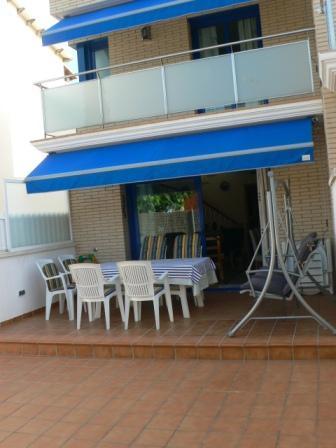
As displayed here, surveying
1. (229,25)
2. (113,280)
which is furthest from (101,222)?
(229,25)

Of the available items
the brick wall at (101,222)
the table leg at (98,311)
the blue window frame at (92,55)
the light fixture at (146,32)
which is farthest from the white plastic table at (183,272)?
the blue window frame at (92,55)

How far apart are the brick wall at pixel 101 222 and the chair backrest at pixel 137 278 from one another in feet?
12.0

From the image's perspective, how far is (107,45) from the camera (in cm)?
1181

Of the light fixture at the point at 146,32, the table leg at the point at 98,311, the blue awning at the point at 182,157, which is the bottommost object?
the table leg at the point at 98,311

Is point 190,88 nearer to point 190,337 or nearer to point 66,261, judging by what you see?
point 66,261

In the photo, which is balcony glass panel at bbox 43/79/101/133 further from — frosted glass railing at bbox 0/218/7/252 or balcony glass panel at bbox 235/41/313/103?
balcony glass panel at bbox 235/41/313/103

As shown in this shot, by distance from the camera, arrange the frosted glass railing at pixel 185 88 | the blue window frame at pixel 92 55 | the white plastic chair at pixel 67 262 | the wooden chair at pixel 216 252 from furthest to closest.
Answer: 1. the blue window frame at pixel 92 55
2. the wooden chair at pixel 216 252
3. the white plastic chair at pixel 67 262
4. the frosted glass railing at pixel 185 88

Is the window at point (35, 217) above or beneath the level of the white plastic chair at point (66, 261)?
above

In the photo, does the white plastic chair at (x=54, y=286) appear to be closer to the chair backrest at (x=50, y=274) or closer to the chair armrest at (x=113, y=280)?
the chair backrest at (x=50, y=274)

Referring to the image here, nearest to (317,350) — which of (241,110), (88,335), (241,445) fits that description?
(241,445)

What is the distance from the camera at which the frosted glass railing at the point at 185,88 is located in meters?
8.91

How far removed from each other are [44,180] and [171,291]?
323 centimetres

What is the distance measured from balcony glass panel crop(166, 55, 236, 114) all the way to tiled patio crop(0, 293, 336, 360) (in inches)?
151

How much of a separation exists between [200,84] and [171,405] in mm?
6342
